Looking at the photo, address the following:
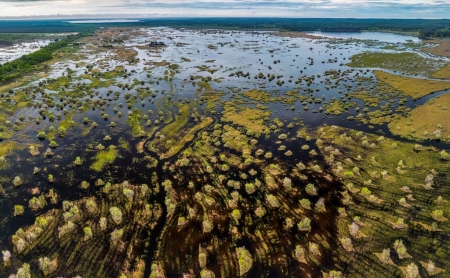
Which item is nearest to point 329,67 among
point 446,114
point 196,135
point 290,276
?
point 446,114

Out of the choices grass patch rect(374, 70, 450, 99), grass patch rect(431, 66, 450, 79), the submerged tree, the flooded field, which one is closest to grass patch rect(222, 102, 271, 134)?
the flooded field

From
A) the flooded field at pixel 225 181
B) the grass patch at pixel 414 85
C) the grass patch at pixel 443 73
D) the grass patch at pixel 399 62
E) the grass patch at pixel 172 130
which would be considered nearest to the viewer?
the flooded field at pixel 225 181

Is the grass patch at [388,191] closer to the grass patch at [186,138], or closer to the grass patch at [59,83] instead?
the grass patch at [186,138]

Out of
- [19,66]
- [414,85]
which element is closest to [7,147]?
[19,66]

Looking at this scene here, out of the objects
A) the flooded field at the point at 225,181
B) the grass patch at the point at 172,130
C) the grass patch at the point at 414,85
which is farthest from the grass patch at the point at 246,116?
the grass patch at the point at 414,85

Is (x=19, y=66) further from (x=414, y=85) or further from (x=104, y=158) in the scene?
(x=414, y=85)

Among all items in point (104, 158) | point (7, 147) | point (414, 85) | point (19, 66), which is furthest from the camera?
point (19, 66)

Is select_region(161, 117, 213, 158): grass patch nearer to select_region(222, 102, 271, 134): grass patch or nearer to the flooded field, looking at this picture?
the flooded field
